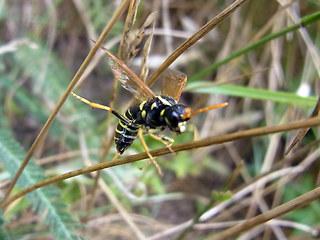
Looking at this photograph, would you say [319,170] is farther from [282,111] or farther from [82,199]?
[82,199]

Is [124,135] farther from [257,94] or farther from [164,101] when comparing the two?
[257,94]

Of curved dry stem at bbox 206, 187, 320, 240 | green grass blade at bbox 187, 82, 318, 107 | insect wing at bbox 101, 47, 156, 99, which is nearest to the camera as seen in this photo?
curved dry stem at bbox 206, 187, 320, 240

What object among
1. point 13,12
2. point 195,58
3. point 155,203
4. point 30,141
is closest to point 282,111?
point 195,58

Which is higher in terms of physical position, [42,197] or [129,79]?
[129,79]

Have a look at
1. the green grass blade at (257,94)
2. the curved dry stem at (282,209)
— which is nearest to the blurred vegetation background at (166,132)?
the green grass blade at (257,94)

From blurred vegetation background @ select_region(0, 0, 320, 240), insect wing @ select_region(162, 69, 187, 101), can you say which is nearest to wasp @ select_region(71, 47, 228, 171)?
insect wing @ select_region(162, 69, 187, 101)

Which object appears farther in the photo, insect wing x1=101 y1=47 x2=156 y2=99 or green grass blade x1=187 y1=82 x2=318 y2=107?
green grass blade x1=187 y1=82 x2=318 y2=107

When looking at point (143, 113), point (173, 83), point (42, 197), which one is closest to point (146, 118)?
point (143, 113)

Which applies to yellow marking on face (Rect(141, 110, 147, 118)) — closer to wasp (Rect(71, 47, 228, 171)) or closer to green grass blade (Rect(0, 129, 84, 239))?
wasp (Rect(71, 47, 228, 171))
